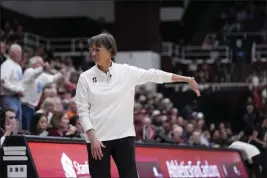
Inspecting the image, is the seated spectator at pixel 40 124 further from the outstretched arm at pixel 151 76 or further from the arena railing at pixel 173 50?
the arena railing at pixel 173 50

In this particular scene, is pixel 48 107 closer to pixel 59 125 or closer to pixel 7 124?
pixel 59 125

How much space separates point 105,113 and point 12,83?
5934mm

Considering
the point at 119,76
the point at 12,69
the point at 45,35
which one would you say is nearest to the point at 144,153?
the point at 12,69

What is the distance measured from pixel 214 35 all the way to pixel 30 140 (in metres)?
23.3

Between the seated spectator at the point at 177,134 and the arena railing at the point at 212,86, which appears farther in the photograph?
the arena railing at the point at 212,86

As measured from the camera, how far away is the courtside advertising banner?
9609 mm

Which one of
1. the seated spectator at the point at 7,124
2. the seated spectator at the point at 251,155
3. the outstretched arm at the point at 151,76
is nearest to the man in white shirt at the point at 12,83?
the seated spectator at the point at 7,124

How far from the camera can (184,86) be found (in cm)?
2617

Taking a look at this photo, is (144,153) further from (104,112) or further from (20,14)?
(20,14)

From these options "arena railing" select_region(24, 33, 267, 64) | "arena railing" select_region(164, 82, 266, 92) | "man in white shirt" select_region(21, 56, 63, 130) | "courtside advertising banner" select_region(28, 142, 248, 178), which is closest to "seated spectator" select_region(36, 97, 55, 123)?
"man in white shirt" select_region(21, 56, 63, 130)

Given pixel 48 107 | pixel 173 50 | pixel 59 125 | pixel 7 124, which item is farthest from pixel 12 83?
pixel 173 50

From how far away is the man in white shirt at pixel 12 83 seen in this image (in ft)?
39.6

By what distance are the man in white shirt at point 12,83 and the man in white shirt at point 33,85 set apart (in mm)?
647

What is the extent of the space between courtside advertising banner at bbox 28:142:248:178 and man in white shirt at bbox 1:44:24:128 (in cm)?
197
